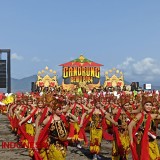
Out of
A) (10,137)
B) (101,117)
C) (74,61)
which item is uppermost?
(74,61)

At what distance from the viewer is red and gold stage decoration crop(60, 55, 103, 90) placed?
69.8m

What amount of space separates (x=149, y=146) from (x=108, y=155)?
519 cm

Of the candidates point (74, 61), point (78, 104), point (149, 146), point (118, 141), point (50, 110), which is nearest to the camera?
point (149, 146)

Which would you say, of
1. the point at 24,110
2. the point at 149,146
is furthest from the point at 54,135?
the point at 24,110

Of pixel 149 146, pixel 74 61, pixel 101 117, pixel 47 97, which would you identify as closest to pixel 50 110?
pixel 47 97

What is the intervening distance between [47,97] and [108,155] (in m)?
5.21

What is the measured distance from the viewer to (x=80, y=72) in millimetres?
70750

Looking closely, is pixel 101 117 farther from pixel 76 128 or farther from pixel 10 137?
pixel 10 137

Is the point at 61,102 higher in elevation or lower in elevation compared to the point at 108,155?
higher

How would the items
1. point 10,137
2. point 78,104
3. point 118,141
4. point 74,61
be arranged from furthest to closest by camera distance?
1. point 74,61
2. point 10,137
3. point 78,104
4. point 118,141

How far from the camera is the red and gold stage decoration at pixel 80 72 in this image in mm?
69750

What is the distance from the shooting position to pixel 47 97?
8438 mm

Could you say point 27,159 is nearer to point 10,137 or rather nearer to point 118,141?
point 118,141

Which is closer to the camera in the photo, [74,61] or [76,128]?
[76,128]
